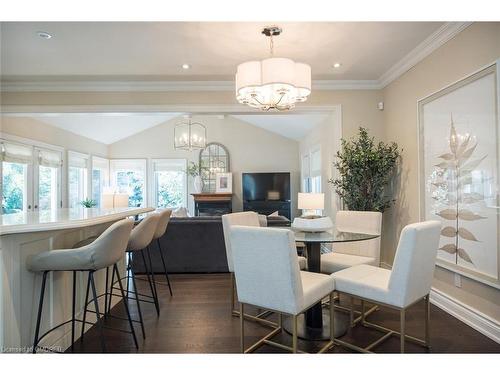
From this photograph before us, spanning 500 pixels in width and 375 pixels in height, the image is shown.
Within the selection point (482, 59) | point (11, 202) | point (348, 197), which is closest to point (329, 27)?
point (482, 59)

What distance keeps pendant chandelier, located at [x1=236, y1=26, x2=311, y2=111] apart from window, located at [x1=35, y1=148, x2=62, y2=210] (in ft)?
16.1

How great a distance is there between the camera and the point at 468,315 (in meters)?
2.62

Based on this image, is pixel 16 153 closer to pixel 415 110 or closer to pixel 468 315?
pixel 415 110

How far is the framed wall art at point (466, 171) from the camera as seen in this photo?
2365mm

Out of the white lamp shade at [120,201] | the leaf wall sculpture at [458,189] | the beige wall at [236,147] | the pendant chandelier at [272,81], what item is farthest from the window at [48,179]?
the leaf wall sculpture at [458,189]

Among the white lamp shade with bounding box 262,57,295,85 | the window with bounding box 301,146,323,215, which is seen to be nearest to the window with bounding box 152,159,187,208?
the window with bounding box 301,146,323,215

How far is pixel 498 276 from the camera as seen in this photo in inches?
91.7

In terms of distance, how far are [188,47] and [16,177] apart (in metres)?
4.20

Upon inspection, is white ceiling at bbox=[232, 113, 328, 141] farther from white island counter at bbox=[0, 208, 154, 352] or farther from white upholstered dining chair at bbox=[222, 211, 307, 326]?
white island counter at bbox=[0, 208, 154, 352]

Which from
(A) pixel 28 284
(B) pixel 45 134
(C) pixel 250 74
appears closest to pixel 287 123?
(C) pixel 250 74

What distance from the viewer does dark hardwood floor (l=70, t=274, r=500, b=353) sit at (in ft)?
7.36

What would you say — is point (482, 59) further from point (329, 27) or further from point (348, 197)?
point (348, 197)

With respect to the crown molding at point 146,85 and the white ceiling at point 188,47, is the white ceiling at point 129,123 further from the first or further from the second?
the white ceiling at point 188,47
